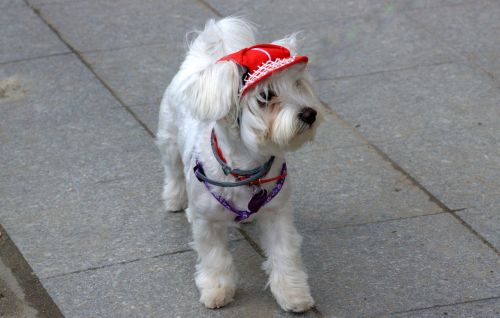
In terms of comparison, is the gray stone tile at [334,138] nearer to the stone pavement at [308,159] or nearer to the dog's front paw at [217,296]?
the stone pavement at [308,159]

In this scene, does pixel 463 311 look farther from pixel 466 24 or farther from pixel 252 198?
pixel 466 24

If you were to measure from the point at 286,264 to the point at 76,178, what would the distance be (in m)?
2.05

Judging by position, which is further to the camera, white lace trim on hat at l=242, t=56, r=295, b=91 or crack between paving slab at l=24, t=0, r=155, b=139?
crack between paving slab at l=24, t=0, r=155, b=139

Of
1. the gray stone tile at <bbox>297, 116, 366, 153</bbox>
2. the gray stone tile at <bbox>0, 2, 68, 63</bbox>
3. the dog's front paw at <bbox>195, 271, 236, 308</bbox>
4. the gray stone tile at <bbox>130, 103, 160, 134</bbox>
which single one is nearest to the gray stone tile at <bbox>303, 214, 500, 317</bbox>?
the dog's front paw at <bbox>195, 271, 236, 308</bbox>

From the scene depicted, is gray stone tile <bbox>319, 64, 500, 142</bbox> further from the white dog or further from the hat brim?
the hat brim

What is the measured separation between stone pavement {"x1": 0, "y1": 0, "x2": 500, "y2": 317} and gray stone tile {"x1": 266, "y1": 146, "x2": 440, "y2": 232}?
0.04 ft

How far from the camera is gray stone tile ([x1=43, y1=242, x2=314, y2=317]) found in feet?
15.5

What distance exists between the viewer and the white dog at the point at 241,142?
13.4 ft

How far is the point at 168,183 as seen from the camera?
5.74 metres

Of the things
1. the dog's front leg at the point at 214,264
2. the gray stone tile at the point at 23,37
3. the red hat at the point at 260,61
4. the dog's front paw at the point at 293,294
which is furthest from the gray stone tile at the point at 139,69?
the red hat at the point at 260,61

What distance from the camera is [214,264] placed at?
4715 millimetres

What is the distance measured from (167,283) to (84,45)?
3894 mm

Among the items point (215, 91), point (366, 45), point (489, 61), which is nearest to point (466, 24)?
point (489, 61)

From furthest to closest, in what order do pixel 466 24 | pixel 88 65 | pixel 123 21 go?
pixel 123 21, pixel 466 24, pixel 88 65
